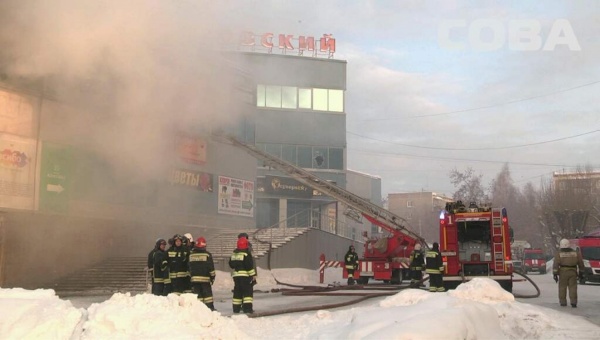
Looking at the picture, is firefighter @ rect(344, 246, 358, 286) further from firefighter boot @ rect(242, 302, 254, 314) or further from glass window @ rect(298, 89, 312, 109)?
glass window @ rect(298, 89, 312, 109)

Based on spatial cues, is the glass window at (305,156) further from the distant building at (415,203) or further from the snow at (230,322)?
the distant building at (415,203)

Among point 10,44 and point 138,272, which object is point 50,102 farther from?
point 138,272

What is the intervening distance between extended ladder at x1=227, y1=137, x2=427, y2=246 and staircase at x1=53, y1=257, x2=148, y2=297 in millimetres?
6225

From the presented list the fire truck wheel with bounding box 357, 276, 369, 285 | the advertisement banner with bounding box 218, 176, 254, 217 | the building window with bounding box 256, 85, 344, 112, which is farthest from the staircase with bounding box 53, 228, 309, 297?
the building window with bounding box 256, 85, 344, 112

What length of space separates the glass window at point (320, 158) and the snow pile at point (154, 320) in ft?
103

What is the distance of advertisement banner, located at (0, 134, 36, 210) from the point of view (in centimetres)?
1390

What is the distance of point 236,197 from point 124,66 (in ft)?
33.8

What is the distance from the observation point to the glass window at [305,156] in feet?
124

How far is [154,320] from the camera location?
239 inches

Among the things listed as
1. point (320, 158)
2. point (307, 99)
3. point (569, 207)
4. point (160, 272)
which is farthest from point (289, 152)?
point (160, 272)

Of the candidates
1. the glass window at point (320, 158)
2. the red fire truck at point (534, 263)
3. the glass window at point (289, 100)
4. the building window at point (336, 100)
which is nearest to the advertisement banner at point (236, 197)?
the glass window at point (289, 100)

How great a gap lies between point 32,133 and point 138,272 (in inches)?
193

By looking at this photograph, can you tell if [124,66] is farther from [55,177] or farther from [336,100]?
[336,100]

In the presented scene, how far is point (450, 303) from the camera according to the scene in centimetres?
718
